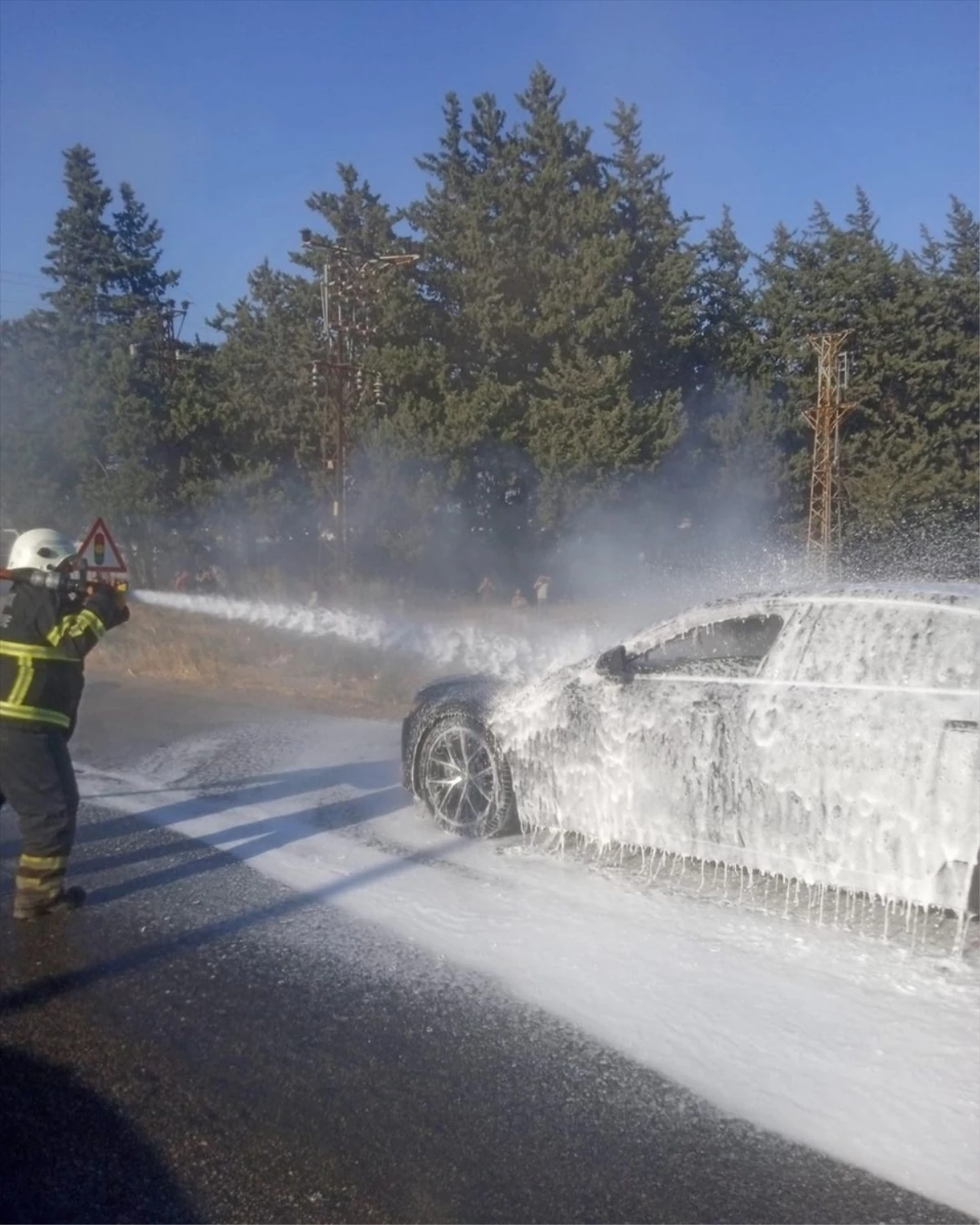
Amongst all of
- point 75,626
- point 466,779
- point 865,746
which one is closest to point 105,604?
point 75,626

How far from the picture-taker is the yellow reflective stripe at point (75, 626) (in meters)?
5.67

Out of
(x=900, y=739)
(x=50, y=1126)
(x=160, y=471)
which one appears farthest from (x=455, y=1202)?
(x=160, y=471)

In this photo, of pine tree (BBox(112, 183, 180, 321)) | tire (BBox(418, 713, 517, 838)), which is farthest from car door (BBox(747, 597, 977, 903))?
pine tree (BBox(112, 183, 180, 321))

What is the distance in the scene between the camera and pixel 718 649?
614 centimetres

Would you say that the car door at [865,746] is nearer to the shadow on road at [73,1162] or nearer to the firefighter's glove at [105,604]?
the shadow on road at [73,1162]

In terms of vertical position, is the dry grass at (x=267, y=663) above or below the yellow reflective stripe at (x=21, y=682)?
below

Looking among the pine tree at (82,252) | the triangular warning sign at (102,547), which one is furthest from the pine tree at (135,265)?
the triangular warning sign at (102,547)

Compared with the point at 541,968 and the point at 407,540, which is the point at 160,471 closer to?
the point at 407,540

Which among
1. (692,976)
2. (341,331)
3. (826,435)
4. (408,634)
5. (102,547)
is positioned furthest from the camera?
(826,435)

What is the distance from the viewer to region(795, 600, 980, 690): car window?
497cm

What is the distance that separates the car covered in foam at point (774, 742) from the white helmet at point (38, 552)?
94.1 inches

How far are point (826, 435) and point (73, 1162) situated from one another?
99.9 ft

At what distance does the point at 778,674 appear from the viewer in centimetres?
553

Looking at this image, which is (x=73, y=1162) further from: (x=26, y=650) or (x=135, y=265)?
(x=135, y=265)
